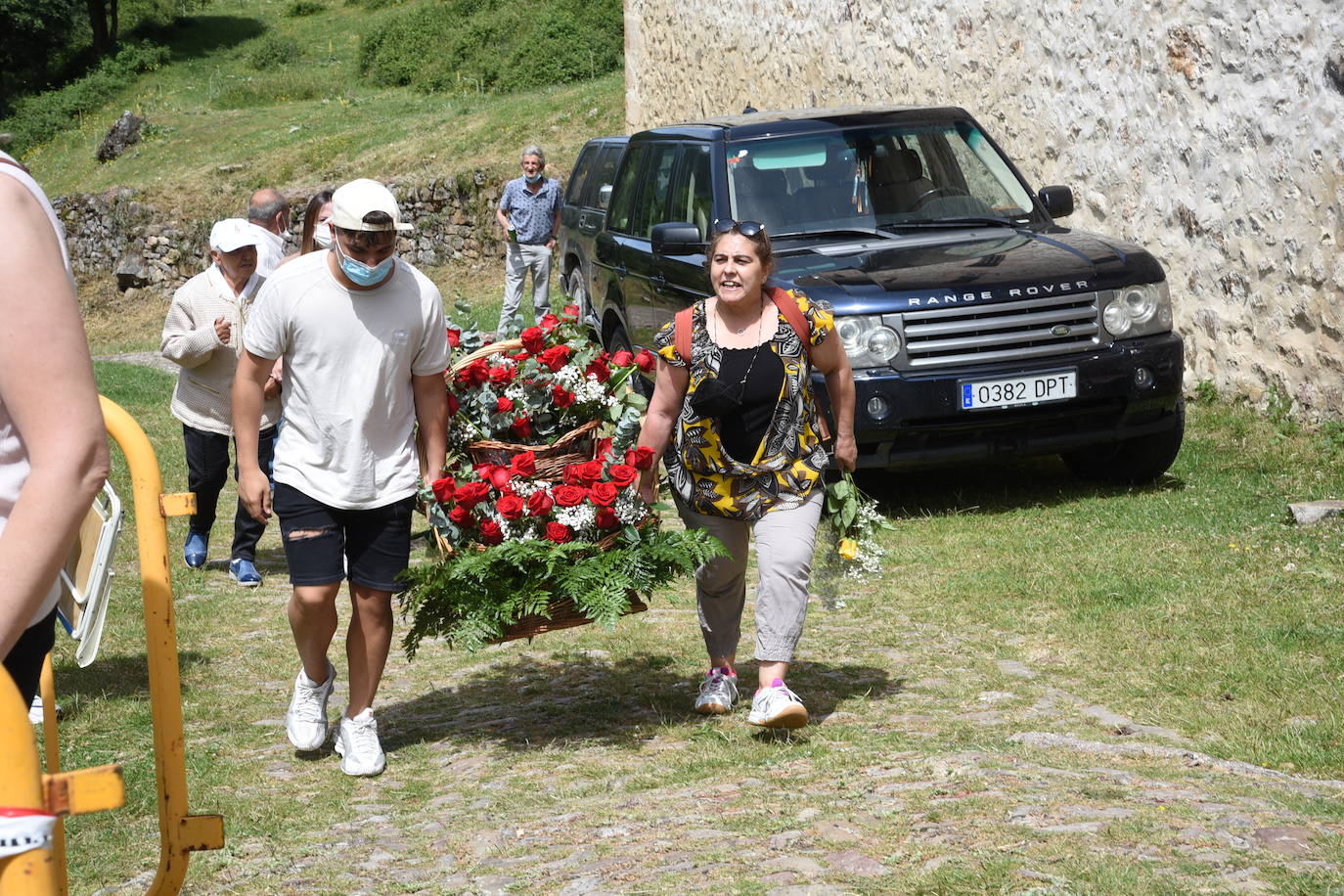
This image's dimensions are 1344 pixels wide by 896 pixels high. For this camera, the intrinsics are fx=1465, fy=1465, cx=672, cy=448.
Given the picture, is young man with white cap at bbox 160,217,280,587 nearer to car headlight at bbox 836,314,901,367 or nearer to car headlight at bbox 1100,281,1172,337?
car headlight at bbox 836,314,901,367

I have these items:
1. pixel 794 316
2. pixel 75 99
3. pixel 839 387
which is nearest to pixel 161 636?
pixel 794 316

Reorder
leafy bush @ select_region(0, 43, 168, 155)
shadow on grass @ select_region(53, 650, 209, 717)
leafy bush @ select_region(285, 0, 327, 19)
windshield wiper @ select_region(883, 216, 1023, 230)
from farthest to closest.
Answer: leafy bush @ select_region(285, 0, 327, 19) < leafy bush @ select_region(0, 43, 168, 155) < windshield wiper @ select_region(883, 216, 1023, 230) < shadow on grass @ select_region(53, 650, 209, 717)

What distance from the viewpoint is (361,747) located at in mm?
4820

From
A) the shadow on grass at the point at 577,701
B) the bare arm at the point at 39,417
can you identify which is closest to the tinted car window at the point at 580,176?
the shadow on grass at the point at 577,701

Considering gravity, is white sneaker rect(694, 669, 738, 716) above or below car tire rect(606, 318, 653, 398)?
above

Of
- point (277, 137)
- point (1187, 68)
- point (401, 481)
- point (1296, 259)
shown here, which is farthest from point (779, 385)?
point (277, 137)

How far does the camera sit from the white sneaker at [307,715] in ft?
16.4

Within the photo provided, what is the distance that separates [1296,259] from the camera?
360 inches

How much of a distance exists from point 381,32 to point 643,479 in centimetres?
4261

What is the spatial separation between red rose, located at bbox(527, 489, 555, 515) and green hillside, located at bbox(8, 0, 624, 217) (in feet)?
68.8

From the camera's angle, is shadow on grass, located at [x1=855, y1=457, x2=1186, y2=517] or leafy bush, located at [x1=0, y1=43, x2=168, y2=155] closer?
shadow on grass, located at [x1=855, y1=457, x2=1186, y2=517]

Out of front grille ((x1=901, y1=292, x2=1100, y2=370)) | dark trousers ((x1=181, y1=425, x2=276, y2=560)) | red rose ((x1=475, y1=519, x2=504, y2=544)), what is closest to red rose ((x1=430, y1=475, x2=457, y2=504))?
red rose ((x1=475, y1=519, x2=504, y2=544))

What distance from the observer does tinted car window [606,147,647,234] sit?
10.2 m

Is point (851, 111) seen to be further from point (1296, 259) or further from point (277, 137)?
point (277, 137)
